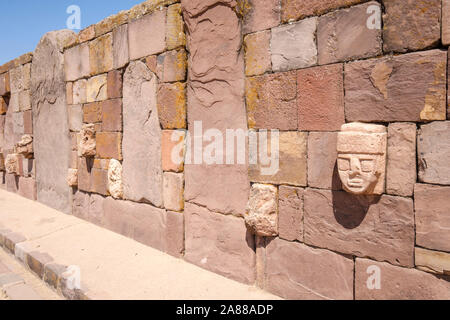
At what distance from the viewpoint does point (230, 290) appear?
347 cm

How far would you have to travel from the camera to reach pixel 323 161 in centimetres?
295

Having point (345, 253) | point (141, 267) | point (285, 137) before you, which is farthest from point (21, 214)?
point (345, 253)

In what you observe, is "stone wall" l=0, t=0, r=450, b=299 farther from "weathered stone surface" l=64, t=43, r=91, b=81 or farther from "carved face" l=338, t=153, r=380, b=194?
"weathered stone surface" l=64, t=43, r=91, b=81

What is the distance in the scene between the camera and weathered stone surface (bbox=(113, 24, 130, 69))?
4891mm

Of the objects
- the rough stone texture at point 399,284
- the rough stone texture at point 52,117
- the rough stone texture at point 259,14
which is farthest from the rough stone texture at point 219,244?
the rough stone texture at point 52,117

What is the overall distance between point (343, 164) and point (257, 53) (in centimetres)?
141

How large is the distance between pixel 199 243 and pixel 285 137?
170 centimetres

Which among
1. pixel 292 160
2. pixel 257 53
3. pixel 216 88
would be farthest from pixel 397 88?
pixel 216 88

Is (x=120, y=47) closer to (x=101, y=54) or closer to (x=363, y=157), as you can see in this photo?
(x=101, y=54)

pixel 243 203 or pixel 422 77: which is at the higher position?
pixel 422 77

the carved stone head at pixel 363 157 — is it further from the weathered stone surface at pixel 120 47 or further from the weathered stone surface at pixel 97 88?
the weathered stone surface at pixel 97 88

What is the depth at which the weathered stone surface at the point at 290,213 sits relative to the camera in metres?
3.14

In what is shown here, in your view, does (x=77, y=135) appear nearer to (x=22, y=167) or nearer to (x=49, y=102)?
(x=49, y=102)

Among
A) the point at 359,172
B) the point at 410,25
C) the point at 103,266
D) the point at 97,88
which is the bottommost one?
the point at 103,266
